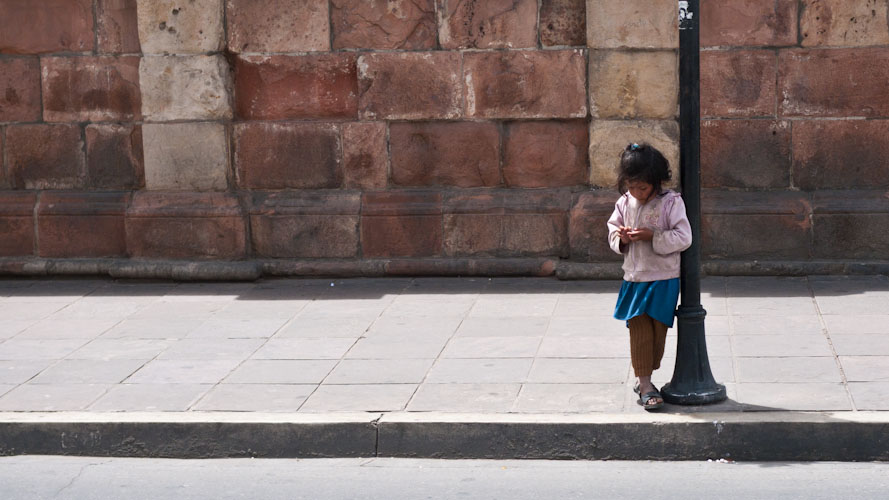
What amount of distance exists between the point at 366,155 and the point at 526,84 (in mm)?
1339

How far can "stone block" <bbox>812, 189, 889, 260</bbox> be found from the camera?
909 cm

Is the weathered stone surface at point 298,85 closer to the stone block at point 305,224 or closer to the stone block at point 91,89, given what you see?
the stone block at point 305,224

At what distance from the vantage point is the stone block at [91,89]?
9.94 meters

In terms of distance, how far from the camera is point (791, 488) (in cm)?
518

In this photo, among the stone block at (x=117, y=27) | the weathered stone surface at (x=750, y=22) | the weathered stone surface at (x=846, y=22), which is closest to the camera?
the weathered stone surface at (x=846, y=22)

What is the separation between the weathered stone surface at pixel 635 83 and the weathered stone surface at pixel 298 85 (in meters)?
1.87

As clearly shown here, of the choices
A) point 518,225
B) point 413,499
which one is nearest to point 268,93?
point 518,225

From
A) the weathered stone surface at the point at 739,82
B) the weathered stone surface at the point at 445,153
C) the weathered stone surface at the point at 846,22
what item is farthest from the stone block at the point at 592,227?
the weathered stone surface at the point at 846,22

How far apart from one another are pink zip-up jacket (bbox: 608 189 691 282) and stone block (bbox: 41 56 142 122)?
5.14 meters

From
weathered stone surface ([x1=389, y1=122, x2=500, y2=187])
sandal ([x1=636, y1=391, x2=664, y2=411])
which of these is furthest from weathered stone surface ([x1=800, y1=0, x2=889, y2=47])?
sandal ([x1=636, y1=391, x2=664, y2=411])

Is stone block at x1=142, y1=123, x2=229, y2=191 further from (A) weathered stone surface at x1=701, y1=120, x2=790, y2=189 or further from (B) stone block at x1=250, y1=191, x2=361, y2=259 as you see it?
(A) weathered stone surface at x1=701, y1=120, x2=790, y2=189

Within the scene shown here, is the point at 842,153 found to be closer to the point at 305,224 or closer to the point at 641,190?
the point at 641,190

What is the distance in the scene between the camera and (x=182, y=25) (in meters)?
9.57

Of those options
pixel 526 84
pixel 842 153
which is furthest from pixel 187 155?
pixel 842 153
